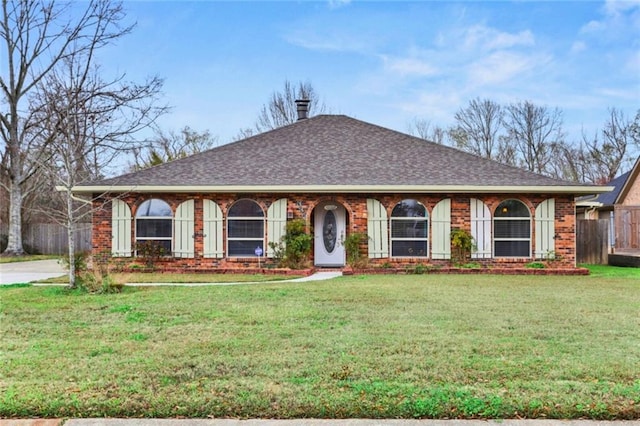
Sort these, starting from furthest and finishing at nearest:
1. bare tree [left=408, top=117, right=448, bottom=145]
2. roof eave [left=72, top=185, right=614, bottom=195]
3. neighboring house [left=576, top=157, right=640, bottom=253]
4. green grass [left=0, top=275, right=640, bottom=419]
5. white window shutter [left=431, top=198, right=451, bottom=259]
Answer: bare tree [left=408, top=117, right=448, bottom=145], neighboring house [left=576, top=157, right=640, bottom=253], white window shutter [left=431, top=198, right=451, bottom=259], roof eave [left=72, top=185, right=614, bottom=195], green grass [left=0, top=275, right=640, bottom=419]

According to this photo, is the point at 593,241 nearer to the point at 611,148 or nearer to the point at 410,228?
the point at 410,228

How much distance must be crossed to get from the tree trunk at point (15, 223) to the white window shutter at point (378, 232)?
55.0ft

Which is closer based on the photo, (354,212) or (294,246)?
(294,246)

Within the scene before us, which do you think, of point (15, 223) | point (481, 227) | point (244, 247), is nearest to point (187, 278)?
point (244, 247)

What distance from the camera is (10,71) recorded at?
23.1m

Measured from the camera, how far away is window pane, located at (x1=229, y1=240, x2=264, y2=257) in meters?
14.5

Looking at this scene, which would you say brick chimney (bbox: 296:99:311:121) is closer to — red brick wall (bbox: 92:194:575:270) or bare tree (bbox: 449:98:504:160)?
red brick wall (bbox: 92:194:575:270)

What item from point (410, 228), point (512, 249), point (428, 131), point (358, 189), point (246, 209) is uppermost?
point (428, 131)

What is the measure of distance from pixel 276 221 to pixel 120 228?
4388 millimetres

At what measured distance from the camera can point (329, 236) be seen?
15.5m

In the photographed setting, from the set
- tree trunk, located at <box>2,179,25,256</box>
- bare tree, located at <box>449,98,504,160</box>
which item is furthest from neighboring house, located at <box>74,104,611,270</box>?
bare tree, located at <box>449,98,504,160</box>

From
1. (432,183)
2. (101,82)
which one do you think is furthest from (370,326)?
(101,82)

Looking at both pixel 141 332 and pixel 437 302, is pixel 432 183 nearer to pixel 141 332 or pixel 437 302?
pixel 437 302

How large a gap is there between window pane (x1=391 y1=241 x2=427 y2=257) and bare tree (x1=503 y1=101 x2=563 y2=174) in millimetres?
26037
